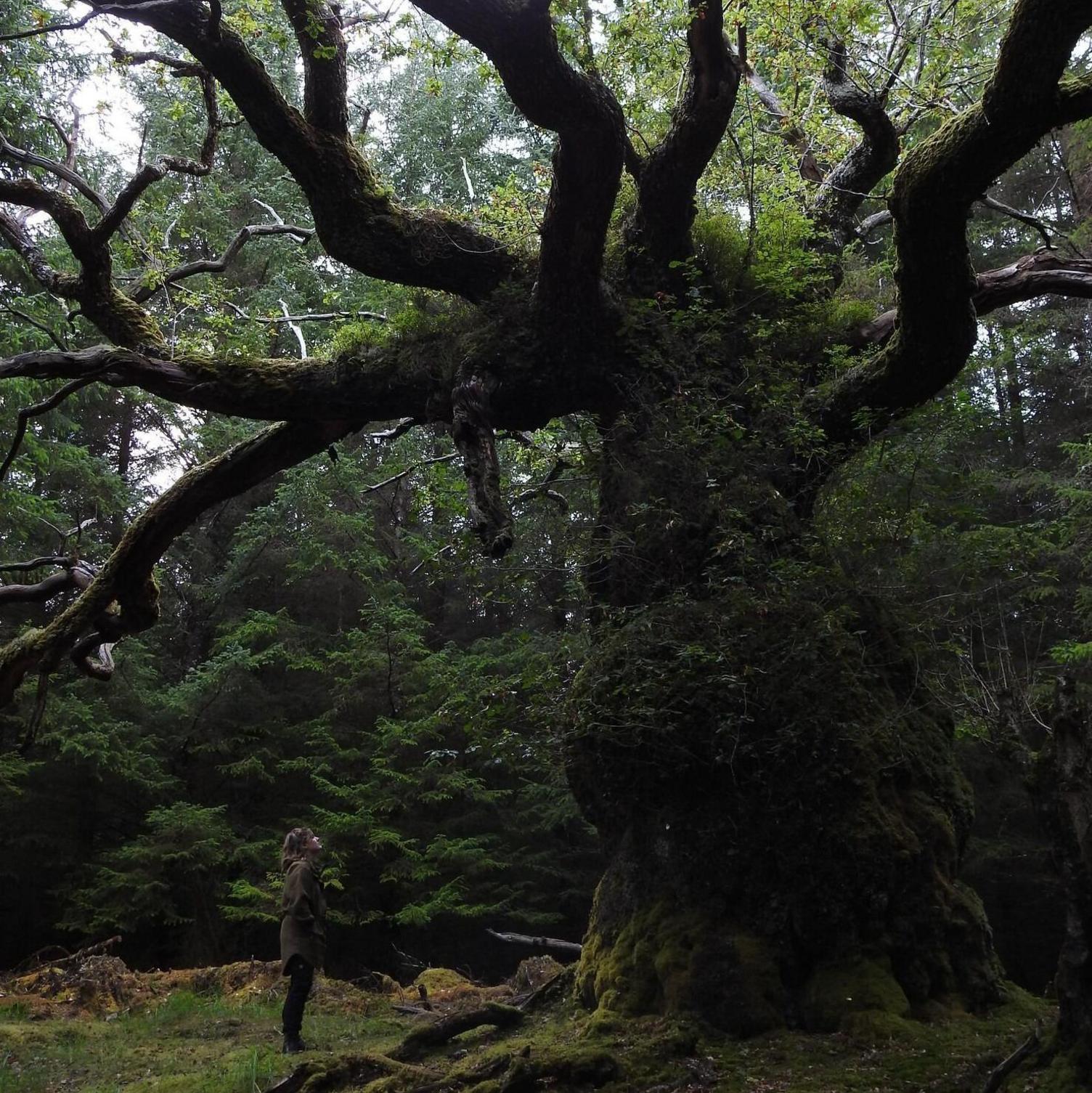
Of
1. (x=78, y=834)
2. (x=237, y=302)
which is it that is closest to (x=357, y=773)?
(x=78, y=834)

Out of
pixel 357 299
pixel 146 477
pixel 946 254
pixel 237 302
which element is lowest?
pixel 946 254

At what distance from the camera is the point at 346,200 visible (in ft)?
20.7

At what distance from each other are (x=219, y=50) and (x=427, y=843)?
992 cm

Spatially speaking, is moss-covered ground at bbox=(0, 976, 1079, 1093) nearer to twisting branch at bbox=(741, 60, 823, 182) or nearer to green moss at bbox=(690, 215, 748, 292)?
green moss at bbox=(690, 215, 748, 292)

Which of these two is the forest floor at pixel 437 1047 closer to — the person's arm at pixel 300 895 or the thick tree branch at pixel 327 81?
the person's arm at pixel 300 895

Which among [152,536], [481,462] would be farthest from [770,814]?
[152,536]

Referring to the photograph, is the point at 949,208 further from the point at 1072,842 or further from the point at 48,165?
the point at 48,165

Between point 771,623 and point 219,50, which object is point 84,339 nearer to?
point 219,50

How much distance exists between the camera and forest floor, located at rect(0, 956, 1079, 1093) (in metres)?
4.24

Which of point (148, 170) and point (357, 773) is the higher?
point (148, 170)

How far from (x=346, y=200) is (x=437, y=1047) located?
212 inches

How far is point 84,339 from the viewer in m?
14.2

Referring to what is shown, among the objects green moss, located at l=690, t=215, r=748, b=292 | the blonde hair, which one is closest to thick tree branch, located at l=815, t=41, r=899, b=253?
green moss, located at l=690, t=215, r=748, b=292

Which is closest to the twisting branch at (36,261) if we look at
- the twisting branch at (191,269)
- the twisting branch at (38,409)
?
the twisting branch at (191,269)
